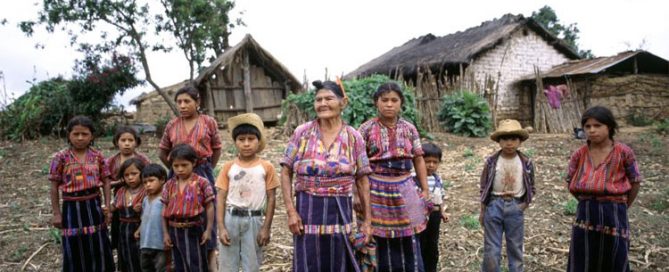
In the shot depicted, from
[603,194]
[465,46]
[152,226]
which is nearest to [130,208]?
[152,226]

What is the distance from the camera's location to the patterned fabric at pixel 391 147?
9.46 feet

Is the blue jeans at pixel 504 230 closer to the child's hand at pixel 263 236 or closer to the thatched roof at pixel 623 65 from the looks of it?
the child's hand at pixel 263 236

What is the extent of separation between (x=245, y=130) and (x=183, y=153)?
47 centimetres

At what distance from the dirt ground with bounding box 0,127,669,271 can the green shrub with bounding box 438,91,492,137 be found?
2.01m

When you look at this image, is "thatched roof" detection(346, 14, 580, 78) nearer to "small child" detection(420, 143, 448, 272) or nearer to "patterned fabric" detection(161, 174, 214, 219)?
"small child" detection(420, 143, 448, 272)

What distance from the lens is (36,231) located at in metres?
5.01

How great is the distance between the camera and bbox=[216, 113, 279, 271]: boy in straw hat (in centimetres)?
289

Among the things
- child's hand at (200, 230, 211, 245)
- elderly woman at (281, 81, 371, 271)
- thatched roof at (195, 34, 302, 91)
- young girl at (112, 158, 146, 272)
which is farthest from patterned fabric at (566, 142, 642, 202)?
thatched roof at (195, 34, 302, 91)

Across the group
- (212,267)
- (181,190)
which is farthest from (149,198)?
(212,267)

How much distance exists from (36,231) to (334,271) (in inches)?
164

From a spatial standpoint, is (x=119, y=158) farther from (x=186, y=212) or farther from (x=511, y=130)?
(x=511, y=130)

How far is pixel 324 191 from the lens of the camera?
8.34 feet

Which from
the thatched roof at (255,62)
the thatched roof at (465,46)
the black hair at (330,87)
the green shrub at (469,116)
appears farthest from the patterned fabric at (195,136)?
the thatched roof at (465,46)

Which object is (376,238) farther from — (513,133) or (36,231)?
(36,231)
